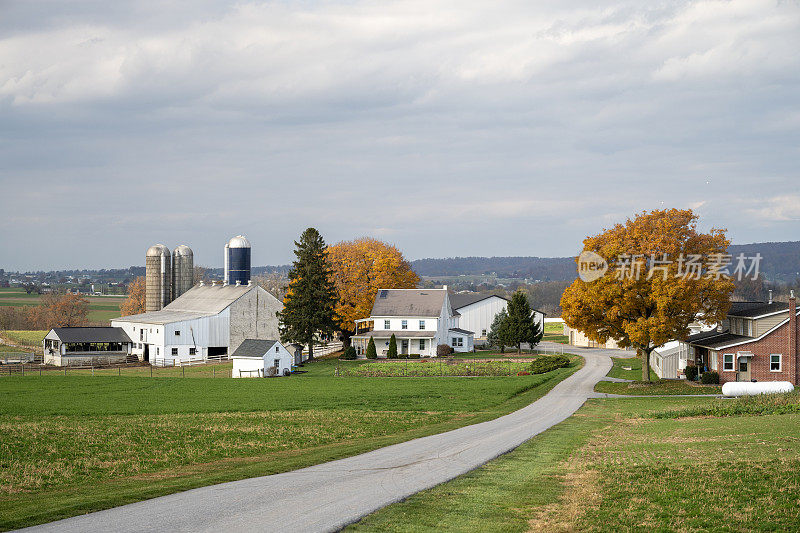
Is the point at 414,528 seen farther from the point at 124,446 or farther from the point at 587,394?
the point at 587,394

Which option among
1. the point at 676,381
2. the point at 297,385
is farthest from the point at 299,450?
the point at 676,381

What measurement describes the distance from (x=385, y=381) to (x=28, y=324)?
94.3 meters

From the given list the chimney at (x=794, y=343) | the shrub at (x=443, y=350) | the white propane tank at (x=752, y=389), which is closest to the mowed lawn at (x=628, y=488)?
the white propane tank at (x=752, y=389)

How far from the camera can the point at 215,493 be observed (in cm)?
1728

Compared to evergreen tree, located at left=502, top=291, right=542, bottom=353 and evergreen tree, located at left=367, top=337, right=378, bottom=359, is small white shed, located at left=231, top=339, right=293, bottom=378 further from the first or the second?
evergreen tree, located at left=502, top=291, right=542, bottom=353

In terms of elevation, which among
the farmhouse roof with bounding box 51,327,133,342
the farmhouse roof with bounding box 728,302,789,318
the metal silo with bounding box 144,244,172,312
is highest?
the metal silo with bounding box 144,244,172,312

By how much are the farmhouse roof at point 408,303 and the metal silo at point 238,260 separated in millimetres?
24188

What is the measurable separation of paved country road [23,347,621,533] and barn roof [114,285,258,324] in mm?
60619

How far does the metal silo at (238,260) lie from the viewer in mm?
99375

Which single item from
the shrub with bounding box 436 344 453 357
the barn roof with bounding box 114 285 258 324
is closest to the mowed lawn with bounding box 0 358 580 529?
the shrub with bounding box 436 344 453 357

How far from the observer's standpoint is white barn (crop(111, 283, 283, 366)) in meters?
79.9

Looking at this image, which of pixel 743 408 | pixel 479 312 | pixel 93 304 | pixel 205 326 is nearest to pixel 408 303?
pixel 479 312

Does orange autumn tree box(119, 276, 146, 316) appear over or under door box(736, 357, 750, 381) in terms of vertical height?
over

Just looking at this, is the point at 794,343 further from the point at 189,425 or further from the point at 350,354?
the point at 350,354
